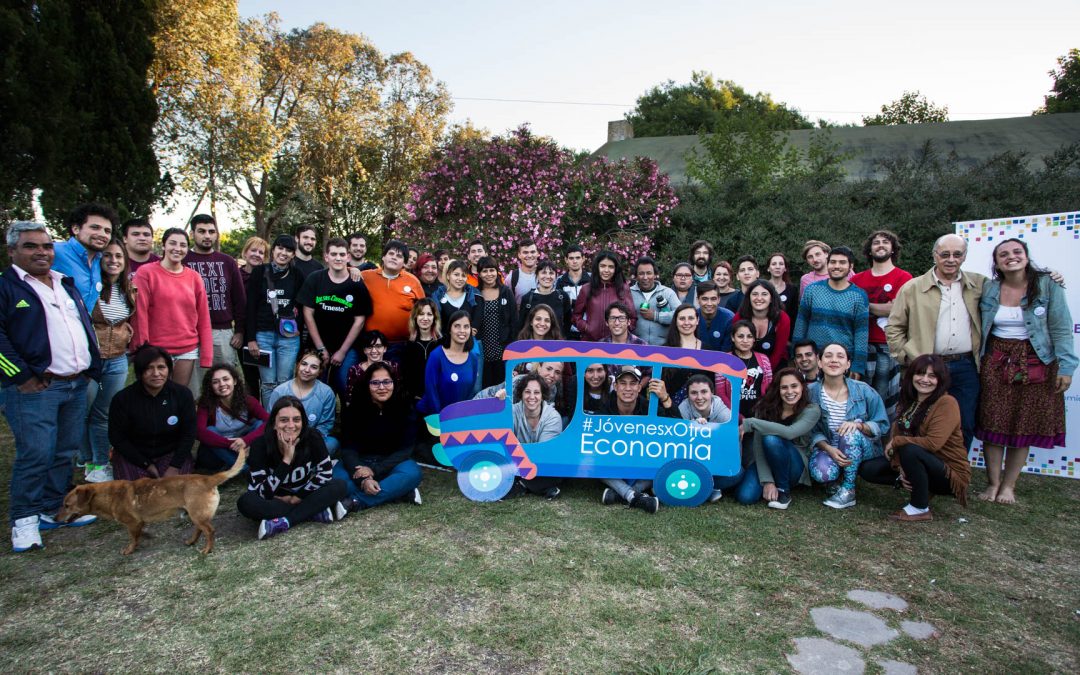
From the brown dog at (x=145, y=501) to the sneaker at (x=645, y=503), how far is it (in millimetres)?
2678

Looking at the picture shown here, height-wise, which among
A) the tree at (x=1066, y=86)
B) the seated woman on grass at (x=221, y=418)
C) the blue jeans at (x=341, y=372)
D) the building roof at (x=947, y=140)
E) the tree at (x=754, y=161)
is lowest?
the seated woman on grass at (x=221, y=418)

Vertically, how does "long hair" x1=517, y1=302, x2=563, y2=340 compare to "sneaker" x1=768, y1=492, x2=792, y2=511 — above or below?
above

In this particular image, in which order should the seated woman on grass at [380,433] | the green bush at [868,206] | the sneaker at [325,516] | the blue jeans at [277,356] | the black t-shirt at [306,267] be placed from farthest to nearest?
the green bush at [868,206], the black t-shirt at [306,267], the blue jeans at [277,356], the seated woman on grass at [380,433], the sneaker at [325,516]

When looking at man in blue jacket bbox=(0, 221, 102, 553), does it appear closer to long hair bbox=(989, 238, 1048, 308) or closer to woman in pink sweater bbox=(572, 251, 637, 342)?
woman in pink sweater bbox=(572, 251, 637, 342)

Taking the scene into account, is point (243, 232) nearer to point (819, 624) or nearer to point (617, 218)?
point (617, 218)

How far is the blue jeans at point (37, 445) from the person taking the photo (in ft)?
12.6

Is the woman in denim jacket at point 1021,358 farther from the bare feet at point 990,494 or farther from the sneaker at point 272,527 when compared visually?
the sneaker at point 272,527

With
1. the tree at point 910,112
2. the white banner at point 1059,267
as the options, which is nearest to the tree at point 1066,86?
the tree at point 910,112

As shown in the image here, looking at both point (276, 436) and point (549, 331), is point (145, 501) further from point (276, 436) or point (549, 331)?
point (549, 331)

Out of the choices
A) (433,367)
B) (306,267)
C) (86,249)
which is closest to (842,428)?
(433,367)

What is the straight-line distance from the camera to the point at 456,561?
12.1ft

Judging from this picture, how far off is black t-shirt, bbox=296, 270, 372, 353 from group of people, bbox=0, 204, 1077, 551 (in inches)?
0.7

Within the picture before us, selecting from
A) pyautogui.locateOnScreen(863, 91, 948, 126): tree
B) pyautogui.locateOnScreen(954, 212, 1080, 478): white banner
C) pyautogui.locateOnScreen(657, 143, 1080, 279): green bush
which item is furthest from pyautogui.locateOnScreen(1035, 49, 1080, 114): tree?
pyautogui.locateOnScreen(954, 212, 1080, 478): white banner

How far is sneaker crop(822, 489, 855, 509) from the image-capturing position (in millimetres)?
4637
